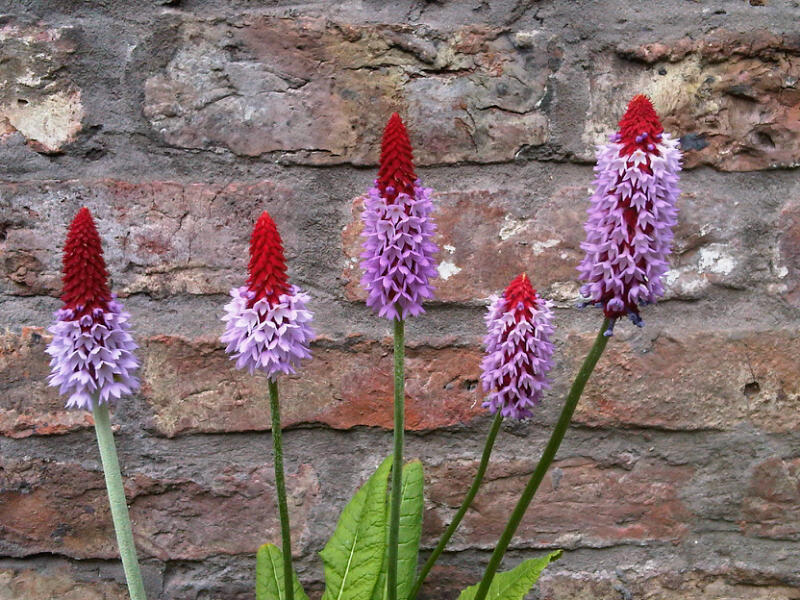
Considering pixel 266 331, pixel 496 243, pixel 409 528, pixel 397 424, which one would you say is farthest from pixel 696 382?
pixel 266 331

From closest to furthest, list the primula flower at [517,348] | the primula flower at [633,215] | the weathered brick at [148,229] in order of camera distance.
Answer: the primula flower at [633,215]
the primula flower at [517,348]
the weathered brick at [148,229]

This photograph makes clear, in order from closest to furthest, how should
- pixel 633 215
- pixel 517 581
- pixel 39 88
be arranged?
pixel 633 215, pixel 517 581, pixel 39 88

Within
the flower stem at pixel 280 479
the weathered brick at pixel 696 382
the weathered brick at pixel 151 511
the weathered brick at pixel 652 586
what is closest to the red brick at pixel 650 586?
the weathered brick at pixel 652 586

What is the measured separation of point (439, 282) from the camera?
1.06 m

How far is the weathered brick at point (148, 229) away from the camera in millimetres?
1035

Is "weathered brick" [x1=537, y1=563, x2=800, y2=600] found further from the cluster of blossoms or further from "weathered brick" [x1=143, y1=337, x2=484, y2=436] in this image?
the cluster of blossoms

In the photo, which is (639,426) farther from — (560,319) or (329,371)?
(329,371)

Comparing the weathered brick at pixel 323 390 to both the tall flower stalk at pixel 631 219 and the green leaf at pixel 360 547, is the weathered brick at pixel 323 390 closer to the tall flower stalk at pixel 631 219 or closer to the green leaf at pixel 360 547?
the green leaf at pixel 360 547

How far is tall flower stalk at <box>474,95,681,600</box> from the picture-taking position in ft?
2.15

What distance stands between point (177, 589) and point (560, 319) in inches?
25.9

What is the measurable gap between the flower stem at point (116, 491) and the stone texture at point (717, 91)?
0.69 m

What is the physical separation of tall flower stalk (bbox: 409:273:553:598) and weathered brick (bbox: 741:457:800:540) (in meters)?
0.46

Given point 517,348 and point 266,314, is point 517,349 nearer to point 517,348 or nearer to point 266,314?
point 517,348

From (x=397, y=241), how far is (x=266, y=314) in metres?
0.13
